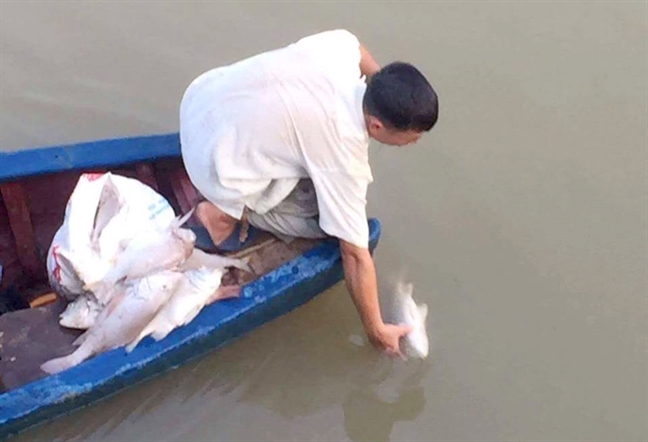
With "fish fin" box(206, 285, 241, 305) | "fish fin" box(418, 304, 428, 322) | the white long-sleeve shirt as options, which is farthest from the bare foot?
"fish fin" box(418, 304, 428, 322)

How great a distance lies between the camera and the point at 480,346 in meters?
3.86

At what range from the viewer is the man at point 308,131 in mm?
2873

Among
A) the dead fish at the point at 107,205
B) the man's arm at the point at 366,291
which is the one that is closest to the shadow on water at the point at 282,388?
the man's arm at the point at 366,291

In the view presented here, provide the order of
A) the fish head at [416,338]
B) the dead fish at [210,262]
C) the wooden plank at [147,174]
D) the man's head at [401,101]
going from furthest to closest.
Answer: the wooden plank at [147,174]
the fish head at [416,338]
the dead fish at [210,262]
the man's head at [401,101]

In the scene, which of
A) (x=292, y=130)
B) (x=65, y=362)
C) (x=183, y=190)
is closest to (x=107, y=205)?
(x=183, y=190)

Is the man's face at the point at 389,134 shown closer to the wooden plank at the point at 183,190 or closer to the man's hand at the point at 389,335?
the man's hand at the point at 389,335

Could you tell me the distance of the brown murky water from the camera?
12.0ft

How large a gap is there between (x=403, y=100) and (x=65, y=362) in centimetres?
146

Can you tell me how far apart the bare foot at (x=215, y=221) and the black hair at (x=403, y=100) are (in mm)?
822

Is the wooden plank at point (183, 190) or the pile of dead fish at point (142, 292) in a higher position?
the wooden plank at point (183, 190)

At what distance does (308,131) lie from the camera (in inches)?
117

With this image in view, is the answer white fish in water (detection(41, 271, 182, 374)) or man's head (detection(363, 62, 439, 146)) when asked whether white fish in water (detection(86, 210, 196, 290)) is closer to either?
white fish in water (detection(41, 271, 182, 374))

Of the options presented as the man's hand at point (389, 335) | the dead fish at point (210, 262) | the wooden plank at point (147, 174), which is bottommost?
the man's hand at point (389, 335)

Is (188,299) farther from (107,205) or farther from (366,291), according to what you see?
(366,291)
